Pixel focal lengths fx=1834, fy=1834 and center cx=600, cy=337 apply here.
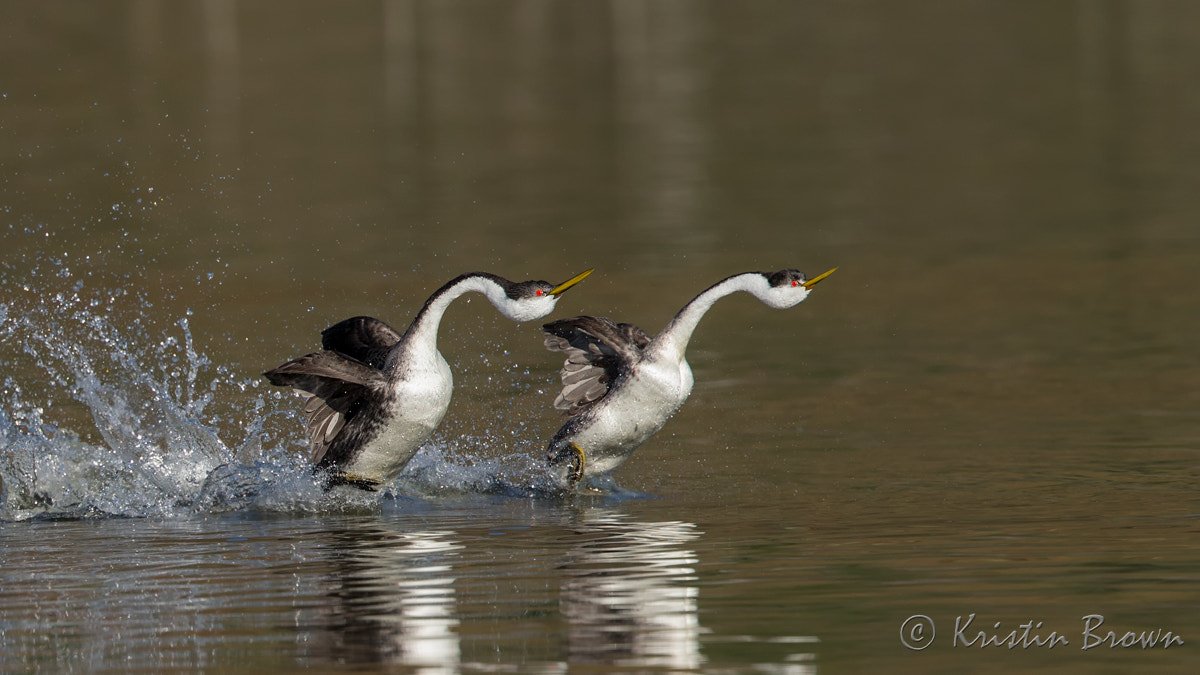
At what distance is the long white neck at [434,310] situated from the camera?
1163 centimetres

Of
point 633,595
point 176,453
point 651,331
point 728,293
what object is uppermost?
point 728,293

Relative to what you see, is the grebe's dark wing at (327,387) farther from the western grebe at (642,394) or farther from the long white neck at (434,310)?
the western grebe at (642,394)

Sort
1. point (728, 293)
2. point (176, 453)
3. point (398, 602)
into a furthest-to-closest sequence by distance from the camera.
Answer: point (176, 453), point (728, 293), point (398, 602)

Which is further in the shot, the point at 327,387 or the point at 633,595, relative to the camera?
the point at 327,387

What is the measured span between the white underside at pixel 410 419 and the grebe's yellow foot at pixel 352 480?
0.24ft

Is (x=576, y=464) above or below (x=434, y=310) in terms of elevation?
below

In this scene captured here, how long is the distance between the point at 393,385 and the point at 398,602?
313cm

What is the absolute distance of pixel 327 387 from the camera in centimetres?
1202

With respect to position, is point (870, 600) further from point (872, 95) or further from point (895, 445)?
point (872, 95)

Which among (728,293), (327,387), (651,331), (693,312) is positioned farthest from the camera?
(651,331)

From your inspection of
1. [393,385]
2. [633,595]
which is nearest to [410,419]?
[393,385]

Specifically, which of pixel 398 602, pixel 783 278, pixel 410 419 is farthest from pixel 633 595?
pixel 783 278

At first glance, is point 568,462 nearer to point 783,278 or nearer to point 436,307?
point 436,307

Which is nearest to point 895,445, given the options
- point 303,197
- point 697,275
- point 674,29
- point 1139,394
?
point 1139,394
